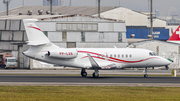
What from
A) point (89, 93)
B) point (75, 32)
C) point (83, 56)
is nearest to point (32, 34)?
point (83, 56)

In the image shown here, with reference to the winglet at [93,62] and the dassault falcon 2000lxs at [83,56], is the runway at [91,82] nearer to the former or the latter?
the winglet at [93,62]

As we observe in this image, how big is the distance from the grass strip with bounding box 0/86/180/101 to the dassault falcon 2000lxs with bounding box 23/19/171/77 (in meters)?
11.6

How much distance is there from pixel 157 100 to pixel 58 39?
4539 cm

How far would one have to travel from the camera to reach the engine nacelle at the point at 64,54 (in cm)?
4038

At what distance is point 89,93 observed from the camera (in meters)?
25.9

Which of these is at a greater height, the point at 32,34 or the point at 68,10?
the point at 68,10

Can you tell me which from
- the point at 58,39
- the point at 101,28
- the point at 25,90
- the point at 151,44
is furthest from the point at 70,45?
the point at 25,90

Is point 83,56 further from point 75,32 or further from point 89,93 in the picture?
point 75,32

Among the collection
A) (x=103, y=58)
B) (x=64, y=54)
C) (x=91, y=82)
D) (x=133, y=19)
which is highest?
(x=133, y=19)

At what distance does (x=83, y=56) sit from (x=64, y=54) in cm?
256

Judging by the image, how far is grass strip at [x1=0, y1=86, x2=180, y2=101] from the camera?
2319cm

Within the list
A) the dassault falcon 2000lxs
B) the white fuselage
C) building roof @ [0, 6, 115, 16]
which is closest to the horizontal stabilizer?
the dassault falcon 2000lxs

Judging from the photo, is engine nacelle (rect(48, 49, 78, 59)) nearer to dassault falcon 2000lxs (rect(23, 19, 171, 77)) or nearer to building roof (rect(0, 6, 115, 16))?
dassault falcon 2000lxs (rect(23, 19, 171, 77))

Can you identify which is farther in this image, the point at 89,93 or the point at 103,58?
the point at 103,58
